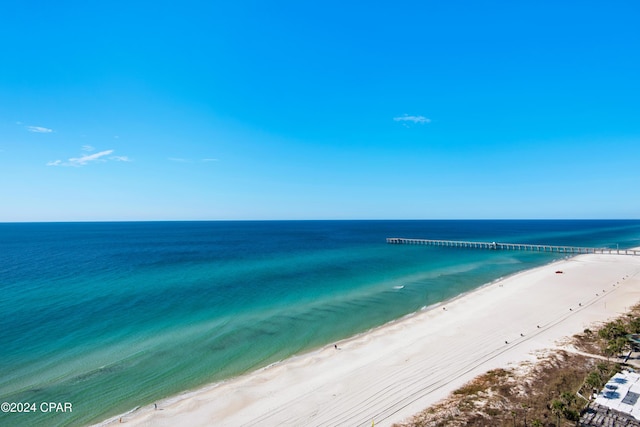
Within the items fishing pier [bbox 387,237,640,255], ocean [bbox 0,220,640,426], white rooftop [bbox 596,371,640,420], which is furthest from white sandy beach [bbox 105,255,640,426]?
fishing pier [bbox 387,237,640,255]

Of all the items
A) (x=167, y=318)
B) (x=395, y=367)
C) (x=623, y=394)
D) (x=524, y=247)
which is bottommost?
(x=167, y=318)

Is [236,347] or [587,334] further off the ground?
[587,334]

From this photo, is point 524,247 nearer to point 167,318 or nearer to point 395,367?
point 395,367

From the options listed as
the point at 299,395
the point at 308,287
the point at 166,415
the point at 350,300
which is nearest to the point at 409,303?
the point at 350,300

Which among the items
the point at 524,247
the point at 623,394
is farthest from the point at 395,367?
the point at 524,247

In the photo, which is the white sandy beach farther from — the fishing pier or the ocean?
the fishing pier

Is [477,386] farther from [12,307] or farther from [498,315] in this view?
[12,307]
